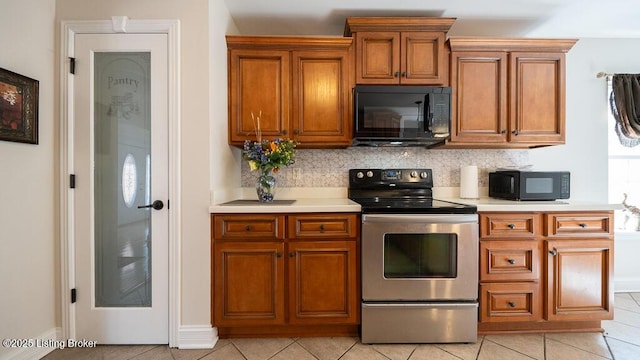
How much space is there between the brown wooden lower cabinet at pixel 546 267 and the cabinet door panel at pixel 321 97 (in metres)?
1.25

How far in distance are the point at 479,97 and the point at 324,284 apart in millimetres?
1915

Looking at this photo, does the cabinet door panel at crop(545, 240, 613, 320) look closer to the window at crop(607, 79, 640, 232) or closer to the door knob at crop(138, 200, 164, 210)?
the window at crop(607, 79, 640, 232)

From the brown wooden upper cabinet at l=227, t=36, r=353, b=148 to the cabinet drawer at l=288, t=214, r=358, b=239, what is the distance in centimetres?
67

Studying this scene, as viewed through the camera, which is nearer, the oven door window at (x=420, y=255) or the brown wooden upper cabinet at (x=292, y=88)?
the oven door window at (x=420, y=255)

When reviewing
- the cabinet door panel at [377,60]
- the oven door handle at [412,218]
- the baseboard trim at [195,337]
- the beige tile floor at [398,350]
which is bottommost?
the beige tile floor at [398,350]

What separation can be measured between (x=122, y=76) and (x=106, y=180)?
719 millimetres

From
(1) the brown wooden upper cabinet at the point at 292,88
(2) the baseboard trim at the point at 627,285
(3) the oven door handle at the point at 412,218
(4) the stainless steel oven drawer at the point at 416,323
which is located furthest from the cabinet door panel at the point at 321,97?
(2) the baseboard trim at the point at 627,285

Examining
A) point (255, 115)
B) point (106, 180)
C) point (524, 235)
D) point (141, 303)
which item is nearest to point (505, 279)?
point (524, 235)

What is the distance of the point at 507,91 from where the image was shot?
2215mm

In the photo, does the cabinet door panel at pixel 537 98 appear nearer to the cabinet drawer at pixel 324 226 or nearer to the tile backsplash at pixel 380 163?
the tile backsplash at pixel 380 163

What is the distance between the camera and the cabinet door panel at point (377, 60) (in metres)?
2.17

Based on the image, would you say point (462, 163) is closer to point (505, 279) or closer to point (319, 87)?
point (505, 279)

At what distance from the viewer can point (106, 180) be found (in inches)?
73.4

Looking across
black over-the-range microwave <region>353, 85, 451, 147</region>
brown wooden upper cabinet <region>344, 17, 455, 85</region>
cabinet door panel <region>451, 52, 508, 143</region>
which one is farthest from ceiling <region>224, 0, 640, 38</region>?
black over-the-range microwave <region>353, 85, 451, 147</region>
